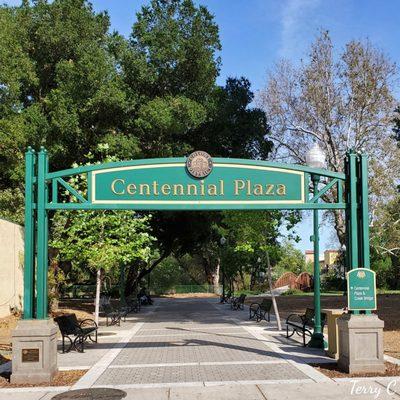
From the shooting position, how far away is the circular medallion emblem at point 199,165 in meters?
10.4

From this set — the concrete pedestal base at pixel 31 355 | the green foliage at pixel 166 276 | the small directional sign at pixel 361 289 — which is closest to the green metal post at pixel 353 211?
the small directional sign at pixel 361 289

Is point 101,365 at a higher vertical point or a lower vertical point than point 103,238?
lower

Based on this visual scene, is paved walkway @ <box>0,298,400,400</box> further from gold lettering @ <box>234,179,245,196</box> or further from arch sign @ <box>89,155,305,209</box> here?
gold lettering @ <box>234,179,245,196</box>

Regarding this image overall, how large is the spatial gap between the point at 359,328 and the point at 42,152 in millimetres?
6612

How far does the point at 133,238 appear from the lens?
719 inches

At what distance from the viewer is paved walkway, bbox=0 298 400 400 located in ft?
27.3

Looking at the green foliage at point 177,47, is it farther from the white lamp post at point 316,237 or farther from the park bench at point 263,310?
the white lamp post at point 316,237

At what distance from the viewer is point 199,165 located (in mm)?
10430

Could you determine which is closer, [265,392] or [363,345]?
[265,392]

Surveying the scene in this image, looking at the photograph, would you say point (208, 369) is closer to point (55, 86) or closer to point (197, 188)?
point (197, 188)

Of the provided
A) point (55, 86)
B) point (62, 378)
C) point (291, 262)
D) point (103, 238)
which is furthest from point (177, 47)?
point (291, 262)

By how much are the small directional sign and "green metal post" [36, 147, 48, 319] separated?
5490 millimetres

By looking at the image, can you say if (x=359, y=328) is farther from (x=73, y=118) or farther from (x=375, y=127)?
(x=375, y=127)

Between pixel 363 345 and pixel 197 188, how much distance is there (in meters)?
4.10
